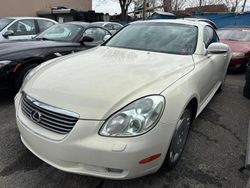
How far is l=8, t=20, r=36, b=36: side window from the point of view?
7895 mm

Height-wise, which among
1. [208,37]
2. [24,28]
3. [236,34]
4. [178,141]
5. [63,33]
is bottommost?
[178,141]

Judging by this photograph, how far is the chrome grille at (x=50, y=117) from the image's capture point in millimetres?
2006

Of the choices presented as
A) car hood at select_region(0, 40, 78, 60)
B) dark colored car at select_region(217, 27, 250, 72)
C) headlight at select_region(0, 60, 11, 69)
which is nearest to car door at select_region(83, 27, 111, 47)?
car hood at select_region(0, 40, 78, 60)

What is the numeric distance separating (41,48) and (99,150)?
10.4 feet

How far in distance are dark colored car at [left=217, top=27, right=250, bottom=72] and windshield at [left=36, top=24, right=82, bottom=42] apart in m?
4.54

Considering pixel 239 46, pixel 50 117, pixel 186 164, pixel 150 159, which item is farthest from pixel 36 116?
pixel 239 46

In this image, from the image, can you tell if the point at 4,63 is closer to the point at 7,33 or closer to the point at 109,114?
the point at 109,114

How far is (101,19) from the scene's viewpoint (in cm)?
2211

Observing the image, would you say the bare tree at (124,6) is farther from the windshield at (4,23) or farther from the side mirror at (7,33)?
the side mirror at (7,33)

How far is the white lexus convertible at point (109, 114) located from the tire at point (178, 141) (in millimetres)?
10

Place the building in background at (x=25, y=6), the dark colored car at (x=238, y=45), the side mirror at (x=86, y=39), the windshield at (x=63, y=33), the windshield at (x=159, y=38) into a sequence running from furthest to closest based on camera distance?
the building in background at (x=25, y=6)
the dark colored car at (x=238, y=45)
the windshield at (x=63, y=33)
the side mirror at (x=86, y=39)
the windshield at (x=159, y=38)

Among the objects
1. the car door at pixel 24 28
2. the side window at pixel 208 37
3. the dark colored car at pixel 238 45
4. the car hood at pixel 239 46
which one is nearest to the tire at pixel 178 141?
the side window at pixel 208 37

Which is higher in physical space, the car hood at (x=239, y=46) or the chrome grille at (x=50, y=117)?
the chrome grille at (x=50, y=117)

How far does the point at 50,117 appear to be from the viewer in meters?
2.10
